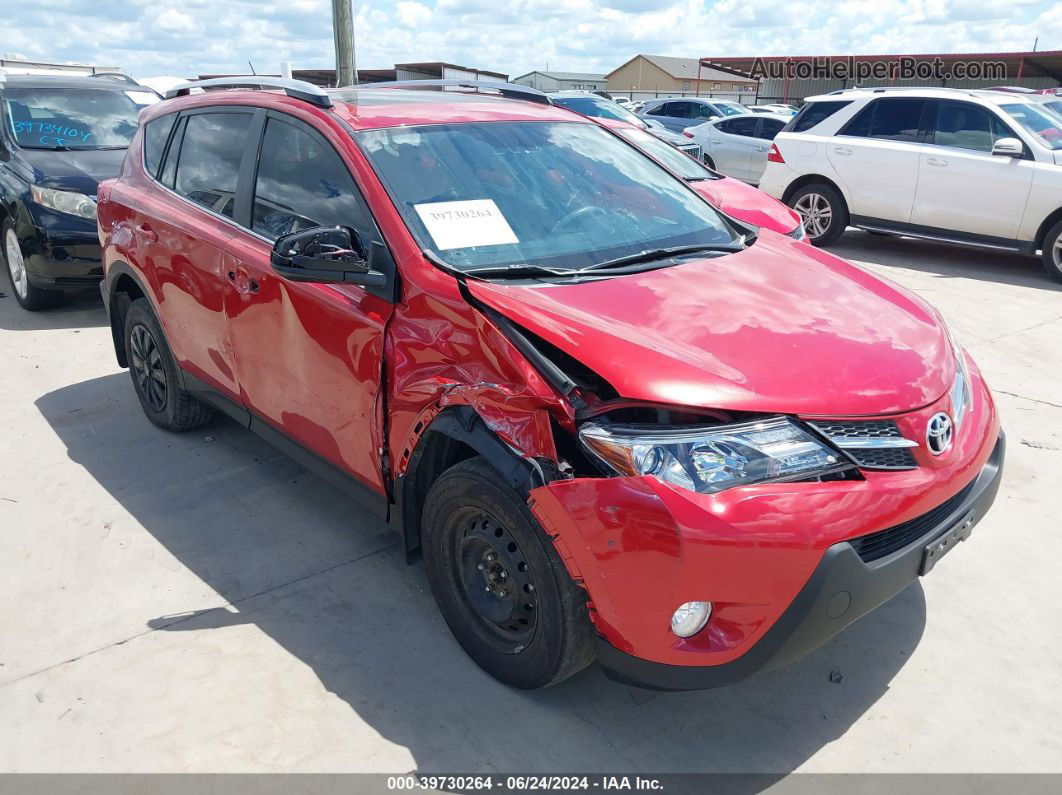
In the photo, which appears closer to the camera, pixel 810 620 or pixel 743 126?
pixel 810 620

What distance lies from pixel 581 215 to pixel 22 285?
5986 millimetres

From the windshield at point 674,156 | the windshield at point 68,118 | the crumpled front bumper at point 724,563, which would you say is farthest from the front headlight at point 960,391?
the windshield at point 68,118

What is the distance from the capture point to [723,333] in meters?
2.65

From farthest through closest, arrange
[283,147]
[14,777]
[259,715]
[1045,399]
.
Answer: [1045,399] → [283,147] → [259,715] → [14,777]

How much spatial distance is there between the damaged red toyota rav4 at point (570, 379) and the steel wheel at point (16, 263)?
12.9ft

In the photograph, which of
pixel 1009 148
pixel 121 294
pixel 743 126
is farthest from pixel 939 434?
pixel 743 126

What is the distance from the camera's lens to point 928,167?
915 cm

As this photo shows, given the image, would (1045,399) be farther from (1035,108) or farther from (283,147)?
(1035,108)

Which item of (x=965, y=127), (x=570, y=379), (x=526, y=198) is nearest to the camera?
(x=570, y=379)

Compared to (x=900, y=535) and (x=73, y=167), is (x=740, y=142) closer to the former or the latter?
(x=73, y=167)

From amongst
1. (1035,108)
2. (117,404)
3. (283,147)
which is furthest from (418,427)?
(1035,108)

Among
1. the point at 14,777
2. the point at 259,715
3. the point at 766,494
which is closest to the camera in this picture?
the point at 766,494

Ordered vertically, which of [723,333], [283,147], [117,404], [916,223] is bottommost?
[117,404]

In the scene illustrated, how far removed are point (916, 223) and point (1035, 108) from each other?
5.35ft
